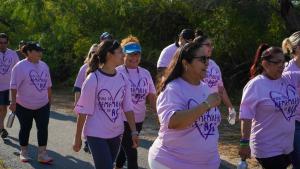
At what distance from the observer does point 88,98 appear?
16.5ft

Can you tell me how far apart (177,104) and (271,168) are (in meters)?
1.59

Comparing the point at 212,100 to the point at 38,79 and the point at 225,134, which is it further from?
the point at 225,134

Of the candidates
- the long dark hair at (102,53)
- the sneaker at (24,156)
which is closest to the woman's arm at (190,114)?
the long dark hair at (102,53)

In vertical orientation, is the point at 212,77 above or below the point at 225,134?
above

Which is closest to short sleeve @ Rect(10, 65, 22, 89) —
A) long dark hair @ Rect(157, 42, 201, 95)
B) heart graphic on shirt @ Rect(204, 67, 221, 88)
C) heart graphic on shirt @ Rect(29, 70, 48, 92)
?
heart graphic on shirt @ Rect(29, 70, 48, 92)

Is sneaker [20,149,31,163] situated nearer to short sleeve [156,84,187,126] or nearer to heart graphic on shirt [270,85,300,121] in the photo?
heart graphic on shirt [270,85,300,121]

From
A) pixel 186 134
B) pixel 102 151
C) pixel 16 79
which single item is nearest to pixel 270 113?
pixel 186 134

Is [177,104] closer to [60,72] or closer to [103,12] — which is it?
[103,12]

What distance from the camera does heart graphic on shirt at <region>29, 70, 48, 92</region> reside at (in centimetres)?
765

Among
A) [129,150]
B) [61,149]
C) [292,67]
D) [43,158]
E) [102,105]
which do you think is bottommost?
[61,149]

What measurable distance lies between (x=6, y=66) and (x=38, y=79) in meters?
2.35

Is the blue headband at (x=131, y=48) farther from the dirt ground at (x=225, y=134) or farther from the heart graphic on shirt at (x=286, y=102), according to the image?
the dirt ground at (x=225, y=134)

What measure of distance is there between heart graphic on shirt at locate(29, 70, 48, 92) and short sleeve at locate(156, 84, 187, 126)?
4.32 metres

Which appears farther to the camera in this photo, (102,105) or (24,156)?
(24,156)
